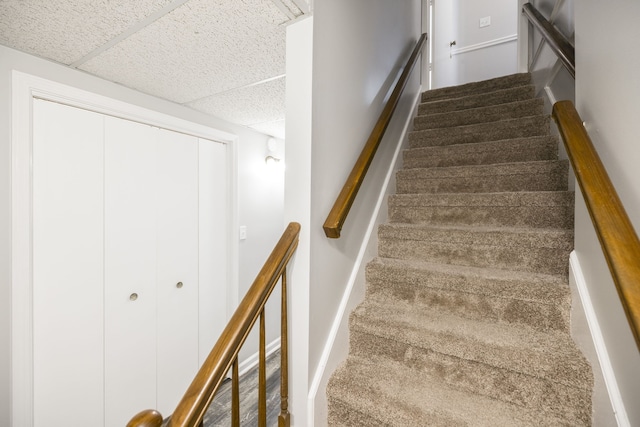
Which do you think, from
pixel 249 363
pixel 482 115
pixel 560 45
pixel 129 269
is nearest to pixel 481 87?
pixel 482 115

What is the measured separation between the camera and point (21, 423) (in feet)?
4.22

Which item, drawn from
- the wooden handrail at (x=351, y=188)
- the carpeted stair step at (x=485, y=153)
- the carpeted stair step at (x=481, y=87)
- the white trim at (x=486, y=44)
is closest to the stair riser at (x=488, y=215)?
the carpeted stair step at (x=485, y=153)

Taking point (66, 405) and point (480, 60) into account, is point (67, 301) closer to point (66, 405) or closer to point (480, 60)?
point (66, 405)

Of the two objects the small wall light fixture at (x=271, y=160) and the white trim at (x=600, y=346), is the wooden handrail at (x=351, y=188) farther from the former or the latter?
the small wall light fixture at (x=271, y=160)

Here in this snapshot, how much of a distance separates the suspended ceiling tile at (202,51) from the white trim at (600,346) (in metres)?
1.64

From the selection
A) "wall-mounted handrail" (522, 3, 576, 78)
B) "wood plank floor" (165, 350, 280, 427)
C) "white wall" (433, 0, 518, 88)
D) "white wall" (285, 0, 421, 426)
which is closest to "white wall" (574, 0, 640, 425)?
"wall-mounted handrail" (522, 3, 576, 78)

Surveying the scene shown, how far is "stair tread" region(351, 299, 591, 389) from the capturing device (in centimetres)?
100

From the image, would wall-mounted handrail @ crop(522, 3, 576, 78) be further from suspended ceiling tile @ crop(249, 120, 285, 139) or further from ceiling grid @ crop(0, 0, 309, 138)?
suspended ceiling tile @ crop(249, 120, 285, 139)

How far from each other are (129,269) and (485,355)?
6.80 feet

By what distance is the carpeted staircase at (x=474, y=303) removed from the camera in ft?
3.39

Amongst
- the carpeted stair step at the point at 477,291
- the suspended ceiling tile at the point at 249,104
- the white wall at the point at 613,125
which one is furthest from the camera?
the suspended ceiling tile at the point at 249,104

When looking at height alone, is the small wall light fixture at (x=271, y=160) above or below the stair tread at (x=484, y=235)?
above

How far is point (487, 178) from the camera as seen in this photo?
6.00 ft

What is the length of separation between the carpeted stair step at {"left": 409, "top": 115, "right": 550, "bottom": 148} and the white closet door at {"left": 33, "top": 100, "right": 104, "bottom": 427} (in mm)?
2440
